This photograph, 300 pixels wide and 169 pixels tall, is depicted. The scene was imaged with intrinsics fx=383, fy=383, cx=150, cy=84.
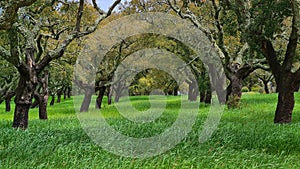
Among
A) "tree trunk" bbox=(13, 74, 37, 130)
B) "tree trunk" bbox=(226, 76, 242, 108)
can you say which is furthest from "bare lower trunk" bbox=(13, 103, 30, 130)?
"tree trunk" bbox=(226, 76, 242, 108)

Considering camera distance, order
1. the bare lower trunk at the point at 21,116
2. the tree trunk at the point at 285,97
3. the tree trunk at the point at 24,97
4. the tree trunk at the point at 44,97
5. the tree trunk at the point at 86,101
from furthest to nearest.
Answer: the tree trunk at the point at 86,101, the tree trunk at the point at 44,97, the bare lower trunk at the point at 21,116, the tree trunk at the point at 24,97, the tree trunk at the point at 285,97

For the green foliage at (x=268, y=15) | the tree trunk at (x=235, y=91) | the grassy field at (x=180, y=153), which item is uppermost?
the green foliage at (x=268, y=15)

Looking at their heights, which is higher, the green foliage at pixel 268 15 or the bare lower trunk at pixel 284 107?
the green foliage at pixel 268 15

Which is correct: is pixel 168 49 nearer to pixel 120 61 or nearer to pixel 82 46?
pixel 120 61

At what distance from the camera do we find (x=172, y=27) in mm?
22922

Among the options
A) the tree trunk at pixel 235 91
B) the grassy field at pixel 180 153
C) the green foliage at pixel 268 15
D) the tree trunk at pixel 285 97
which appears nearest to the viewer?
the grassy field at pixel 180 153

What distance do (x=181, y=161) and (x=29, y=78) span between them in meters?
8.08

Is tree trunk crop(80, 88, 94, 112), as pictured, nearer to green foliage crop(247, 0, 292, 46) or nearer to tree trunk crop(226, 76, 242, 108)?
tree trunk crop(226, 76, 242, 108)

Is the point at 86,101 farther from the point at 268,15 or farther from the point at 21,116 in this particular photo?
the point at 268,15

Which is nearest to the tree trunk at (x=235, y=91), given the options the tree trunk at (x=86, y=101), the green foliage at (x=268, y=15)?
the green foliage at (x=268, y=15)

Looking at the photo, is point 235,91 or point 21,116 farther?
point 235,91

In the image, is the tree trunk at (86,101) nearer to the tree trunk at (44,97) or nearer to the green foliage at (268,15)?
the tree trunk at (44,97)

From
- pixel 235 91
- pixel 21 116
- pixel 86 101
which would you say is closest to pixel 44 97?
pixel 86 101

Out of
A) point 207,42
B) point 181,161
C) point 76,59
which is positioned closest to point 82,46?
point 76,59
